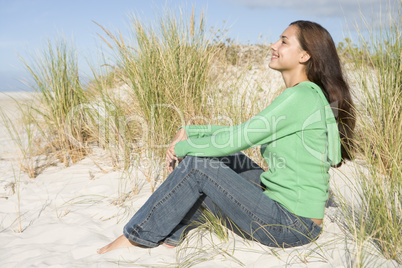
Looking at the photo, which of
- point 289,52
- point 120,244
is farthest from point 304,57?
point 120,244

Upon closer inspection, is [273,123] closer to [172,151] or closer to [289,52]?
[289,52]

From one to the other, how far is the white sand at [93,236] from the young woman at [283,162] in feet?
0.34

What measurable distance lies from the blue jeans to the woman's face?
60 cm

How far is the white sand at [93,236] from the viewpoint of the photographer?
1.74 m

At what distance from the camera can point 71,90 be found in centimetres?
351

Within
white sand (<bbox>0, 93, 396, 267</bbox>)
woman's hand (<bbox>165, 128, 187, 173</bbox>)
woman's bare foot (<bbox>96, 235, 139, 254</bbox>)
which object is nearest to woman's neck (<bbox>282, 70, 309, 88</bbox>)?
white sand (<bbox>0, 93, 396, 267</bbox>)

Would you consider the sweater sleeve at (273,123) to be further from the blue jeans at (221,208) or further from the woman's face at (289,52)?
the woman's face at (289,52)

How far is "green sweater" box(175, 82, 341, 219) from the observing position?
5.16 ft

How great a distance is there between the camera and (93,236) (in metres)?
2.14

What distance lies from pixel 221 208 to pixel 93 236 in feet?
2.92

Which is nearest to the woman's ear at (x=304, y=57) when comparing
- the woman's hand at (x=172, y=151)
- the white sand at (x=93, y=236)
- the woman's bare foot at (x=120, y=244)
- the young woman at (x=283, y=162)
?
the young woman at (x=283, y=162)

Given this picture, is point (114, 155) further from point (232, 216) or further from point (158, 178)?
point (232, 216)

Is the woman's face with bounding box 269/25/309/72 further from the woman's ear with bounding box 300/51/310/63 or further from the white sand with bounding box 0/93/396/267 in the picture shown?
the white sand with bounding box 0/93/396/267

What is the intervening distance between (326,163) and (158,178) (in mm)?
1629
